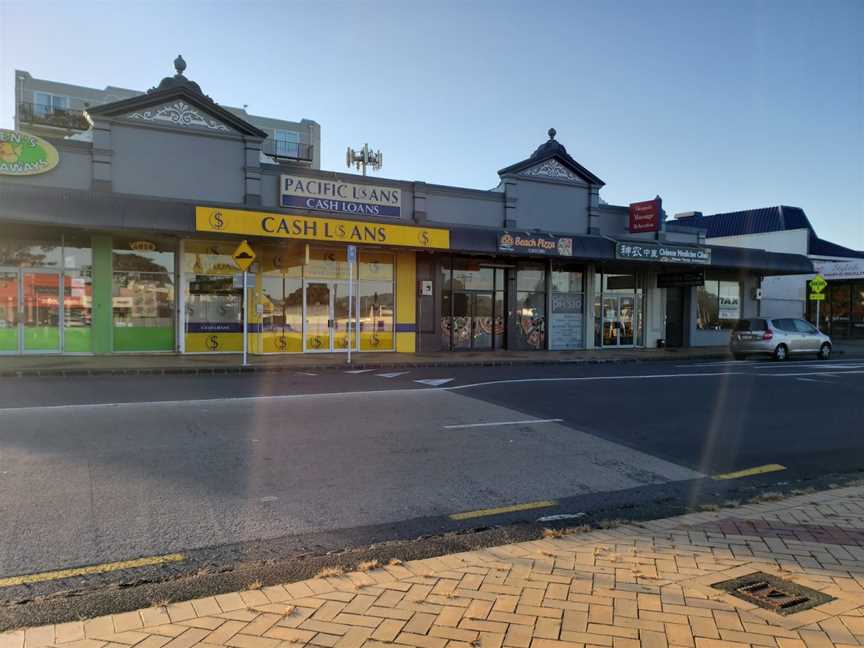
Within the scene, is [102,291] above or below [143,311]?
above

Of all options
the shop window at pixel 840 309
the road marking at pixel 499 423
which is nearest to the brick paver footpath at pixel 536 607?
the road marking at pixel 499 423

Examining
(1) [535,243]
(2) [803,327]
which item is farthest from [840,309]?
(1) [535,243]

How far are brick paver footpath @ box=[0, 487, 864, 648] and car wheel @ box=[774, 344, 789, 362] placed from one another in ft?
68.5

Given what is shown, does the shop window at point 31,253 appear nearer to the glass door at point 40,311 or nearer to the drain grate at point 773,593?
the glass door at point 40,311

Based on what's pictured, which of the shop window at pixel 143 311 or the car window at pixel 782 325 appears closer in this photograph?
the shop window at pixel 143 311

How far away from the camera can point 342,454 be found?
734cm

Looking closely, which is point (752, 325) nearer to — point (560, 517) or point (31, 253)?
point (560, 517)

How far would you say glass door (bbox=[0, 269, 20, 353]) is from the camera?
16.9 m

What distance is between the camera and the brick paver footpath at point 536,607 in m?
3.12

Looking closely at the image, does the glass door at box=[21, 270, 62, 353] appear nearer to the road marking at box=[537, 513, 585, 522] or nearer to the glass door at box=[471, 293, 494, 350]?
the glass door at box=[471, 293, 494, 350]

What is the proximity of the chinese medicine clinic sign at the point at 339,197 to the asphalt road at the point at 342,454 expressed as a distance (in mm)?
7722

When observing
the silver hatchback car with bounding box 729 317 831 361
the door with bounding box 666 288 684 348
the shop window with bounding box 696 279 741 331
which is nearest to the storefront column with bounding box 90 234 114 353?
the silver hatchback car with bounding box 729 317 831 361

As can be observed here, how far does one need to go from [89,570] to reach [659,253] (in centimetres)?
2272

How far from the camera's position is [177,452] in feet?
23.5
